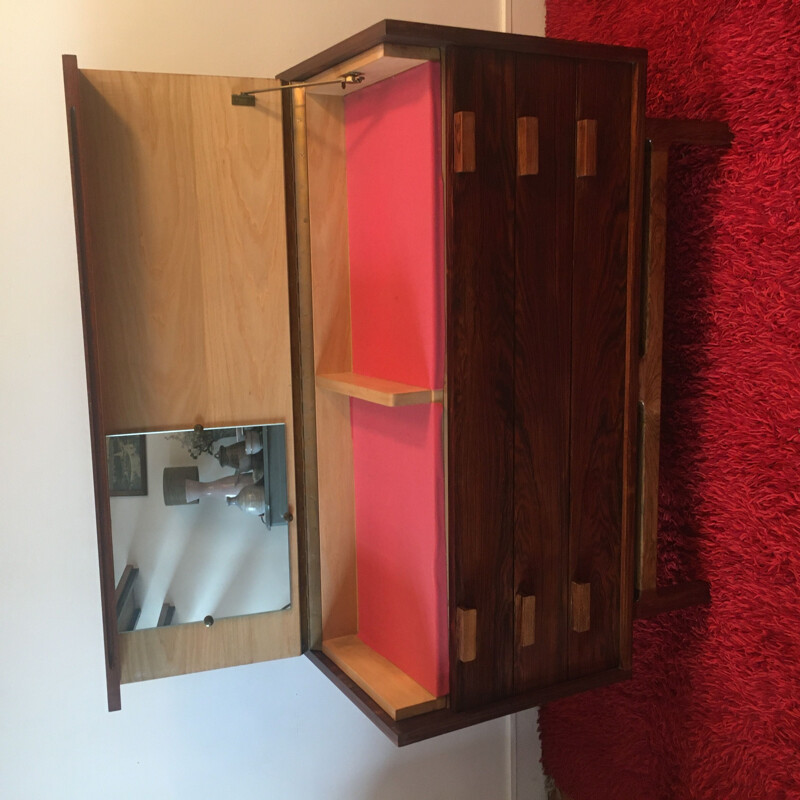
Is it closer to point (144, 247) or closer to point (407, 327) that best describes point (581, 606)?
point (407, 327)

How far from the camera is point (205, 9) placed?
1340mm

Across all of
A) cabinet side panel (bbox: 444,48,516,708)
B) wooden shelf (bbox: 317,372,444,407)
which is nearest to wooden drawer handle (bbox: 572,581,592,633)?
cabinet side panel (bbox: 444,48,516,708)

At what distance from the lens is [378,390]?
3.62 feet

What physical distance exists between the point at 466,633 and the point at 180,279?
2.12 ft

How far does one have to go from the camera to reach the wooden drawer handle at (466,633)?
42.7 inches

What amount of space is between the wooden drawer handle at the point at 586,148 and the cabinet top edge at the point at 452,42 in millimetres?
90

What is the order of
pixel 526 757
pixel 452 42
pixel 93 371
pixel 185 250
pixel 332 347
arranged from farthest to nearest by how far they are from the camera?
pixel 526 757 → pixel 332 347 → pixel 185 250 → pixel 93 371 → pixel 452 42

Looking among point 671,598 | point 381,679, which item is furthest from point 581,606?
point 381,679

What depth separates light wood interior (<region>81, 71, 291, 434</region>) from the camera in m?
1.16

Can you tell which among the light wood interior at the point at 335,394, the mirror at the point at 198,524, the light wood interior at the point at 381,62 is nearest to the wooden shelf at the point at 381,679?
the light wood interior at the point at 335,394

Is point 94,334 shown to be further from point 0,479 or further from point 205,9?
point 205,9

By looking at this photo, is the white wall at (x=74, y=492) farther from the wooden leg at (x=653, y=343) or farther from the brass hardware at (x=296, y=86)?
the wooden leg at (x=653, y=343)

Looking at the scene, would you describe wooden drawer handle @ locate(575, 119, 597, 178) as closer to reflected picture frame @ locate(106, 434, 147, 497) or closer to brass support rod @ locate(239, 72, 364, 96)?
brass support rod @ locate(239, 72, 364, 96)

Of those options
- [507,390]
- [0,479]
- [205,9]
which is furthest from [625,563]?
[205,9]
